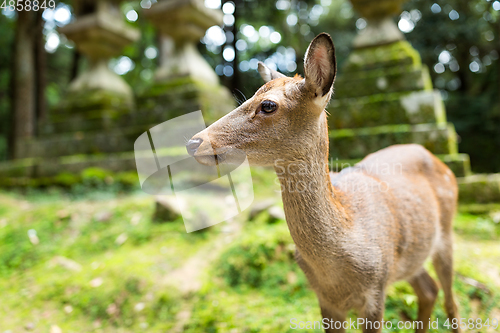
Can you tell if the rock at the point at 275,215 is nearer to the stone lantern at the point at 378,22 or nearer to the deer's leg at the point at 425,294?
the deer's leg at the point at 425,294

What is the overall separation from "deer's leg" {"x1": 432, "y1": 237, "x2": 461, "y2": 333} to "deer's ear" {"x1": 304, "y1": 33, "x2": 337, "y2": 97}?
1873 millimetres

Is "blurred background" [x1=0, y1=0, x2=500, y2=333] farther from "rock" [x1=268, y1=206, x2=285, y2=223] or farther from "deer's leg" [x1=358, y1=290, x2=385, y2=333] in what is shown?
"deer's leg" [x1=358, y1=290, x2=385, y2=333]

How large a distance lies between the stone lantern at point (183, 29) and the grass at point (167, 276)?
319 centimetres

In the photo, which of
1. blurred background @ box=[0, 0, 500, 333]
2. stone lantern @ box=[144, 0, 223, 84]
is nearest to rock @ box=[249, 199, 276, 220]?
blurred background @ box=[0, 0, 500, 333]

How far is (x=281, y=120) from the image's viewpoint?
1.72 m

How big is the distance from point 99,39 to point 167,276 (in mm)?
5728

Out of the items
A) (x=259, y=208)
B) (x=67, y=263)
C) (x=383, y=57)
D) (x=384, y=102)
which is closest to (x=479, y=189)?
(x=384, y=102)

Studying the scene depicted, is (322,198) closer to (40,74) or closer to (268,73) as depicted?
(268,73)

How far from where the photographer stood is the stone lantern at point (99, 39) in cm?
686

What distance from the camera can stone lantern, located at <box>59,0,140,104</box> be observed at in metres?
6.86

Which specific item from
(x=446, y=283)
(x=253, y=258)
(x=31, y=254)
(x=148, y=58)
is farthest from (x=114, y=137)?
(x=148, y=58)

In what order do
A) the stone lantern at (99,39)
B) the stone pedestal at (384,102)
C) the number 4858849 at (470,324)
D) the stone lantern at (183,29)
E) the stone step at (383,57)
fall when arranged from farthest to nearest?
the stone lantern at (99,39) < the stone lantern at (183,29) < the stone step at (383,57) < the stone pedestal at (384,102) < the number 4858849 at (470,324)

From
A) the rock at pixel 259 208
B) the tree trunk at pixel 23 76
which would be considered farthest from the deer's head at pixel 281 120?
the tree trunk at pixel 23 76

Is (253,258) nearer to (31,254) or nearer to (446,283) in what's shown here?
(446,283)
